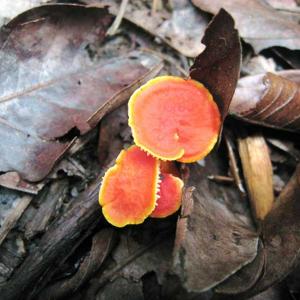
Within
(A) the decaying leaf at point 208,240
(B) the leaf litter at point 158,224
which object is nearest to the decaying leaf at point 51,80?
(B) the leaf litter at point 158,224

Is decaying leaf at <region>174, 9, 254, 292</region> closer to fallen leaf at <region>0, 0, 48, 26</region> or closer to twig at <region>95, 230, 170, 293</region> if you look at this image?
twig at <region>95, 230, 170, 293</region>

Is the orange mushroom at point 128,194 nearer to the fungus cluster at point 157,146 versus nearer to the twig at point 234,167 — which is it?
the fungus cluster at point 157,146

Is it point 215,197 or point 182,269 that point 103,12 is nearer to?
point 215,197

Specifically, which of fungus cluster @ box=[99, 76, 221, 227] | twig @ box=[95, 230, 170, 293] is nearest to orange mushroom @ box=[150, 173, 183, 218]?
fungus cluster @ box=[99, 76, 221, 227]

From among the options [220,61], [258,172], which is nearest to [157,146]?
[220,61]

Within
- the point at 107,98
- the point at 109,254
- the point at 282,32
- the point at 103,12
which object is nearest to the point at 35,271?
the point at 109,254

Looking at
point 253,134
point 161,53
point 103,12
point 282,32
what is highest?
point 103,12
